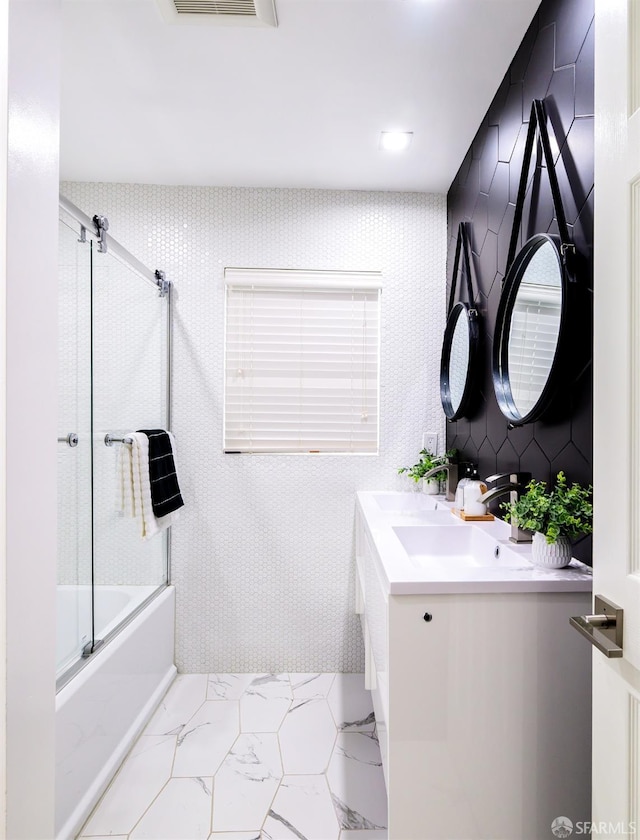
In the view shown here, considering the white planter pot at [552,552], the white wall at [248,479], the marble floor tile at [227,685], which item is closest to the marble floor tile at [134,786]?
the marble floor tile at [227,685]

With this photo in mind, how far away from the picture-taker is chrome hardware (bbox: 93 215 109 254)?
1.72 m

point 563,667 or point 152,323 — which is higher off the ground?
point 152,323

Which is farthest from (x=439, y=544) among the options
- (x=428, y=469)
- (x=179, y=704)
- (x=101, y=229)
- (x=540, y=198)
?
(x=101, y=229)

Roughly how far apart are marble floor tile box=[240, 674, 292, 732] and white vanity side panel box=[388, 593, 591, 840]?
104cm

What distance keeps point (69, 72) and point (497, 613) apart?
2163mm

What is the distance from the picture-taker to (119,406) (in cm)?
203

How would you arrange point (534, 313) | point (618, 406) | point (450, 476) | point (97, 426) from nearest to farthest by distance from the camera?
1. point (618, 406)
2. point (534, 313)
3. point (97, 426)
4. point (450, 476)

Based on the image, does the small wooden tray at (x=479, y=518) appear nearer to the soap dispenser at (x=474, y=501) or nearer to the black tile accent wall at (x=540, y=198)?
the soap dispenser at (x=474, y=501)

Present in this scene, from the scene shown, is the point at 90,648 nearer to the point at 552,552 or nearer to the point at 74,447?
the point at 74,447

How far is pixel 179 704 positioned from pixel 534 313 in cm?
216

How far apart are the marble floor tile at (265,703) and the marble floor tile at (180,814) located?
350 mm

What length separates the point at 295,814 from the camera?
5.20 feet

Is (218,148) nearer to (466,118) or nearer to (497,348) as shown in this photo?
(466,118)

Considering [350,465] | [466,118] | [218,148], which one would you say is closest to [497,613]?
[350,465]
